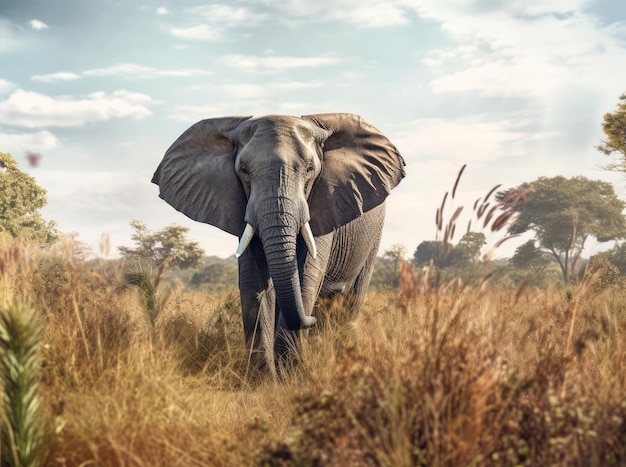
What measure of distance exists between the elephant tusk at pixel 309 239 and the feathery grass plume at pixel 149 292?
1556 mm

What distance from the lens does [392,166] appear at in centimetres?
1020

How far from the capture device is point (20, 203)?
1232 inches

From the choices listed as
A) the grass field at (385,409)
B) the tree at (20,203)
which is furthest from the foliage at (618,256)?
the grass field at (385,409)

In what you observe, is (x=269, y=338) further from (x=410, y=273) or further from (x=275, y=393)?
(x=410, y=273)

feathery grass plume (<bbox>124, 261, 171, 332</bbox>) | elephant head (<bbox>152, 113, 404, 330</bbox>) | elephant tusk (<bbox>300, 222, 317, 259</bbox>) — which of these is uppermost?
elephant head (<bbox>152, 113, 404, 330</bbox>)

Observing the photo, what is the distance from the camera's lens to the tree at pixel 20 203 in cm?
3050

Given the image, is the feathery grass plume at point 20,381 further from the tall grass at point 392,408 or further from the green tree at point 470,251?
the green tree at point 470,251

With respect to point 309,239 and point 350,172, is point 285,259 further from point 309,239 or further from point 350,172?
point 350,172

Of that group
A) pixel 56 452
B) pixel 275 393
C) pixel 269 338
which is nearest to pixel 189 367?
pixel 269 338

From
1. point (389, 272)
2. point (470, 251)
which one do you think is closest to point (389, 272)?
point (389, 272)

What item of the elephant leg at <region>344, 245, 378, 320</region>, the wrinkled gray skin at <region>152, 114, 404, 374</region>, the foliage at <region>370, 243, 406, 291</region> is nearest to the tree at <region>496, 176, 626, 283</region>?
the foliage at <region>370, 243, 406, 291</region>

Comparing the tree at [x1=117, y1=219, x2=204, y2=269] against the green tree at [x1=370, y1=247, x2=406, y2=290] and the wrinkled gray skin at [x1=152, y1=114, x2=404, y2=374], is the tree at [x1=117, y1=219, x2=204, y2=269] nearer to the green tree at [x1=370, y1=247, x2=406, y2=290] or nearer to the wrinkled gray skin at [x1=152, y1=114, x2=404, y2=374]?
the green tree at [x1=370, y1=247, x2=406, y2=290]

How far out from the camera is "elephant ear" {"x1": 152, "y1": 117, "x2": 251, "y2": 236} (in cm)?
907

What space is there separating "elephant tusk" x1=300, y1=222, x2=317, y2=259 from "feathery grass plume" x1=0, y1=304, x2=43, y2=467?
449 centimetres
